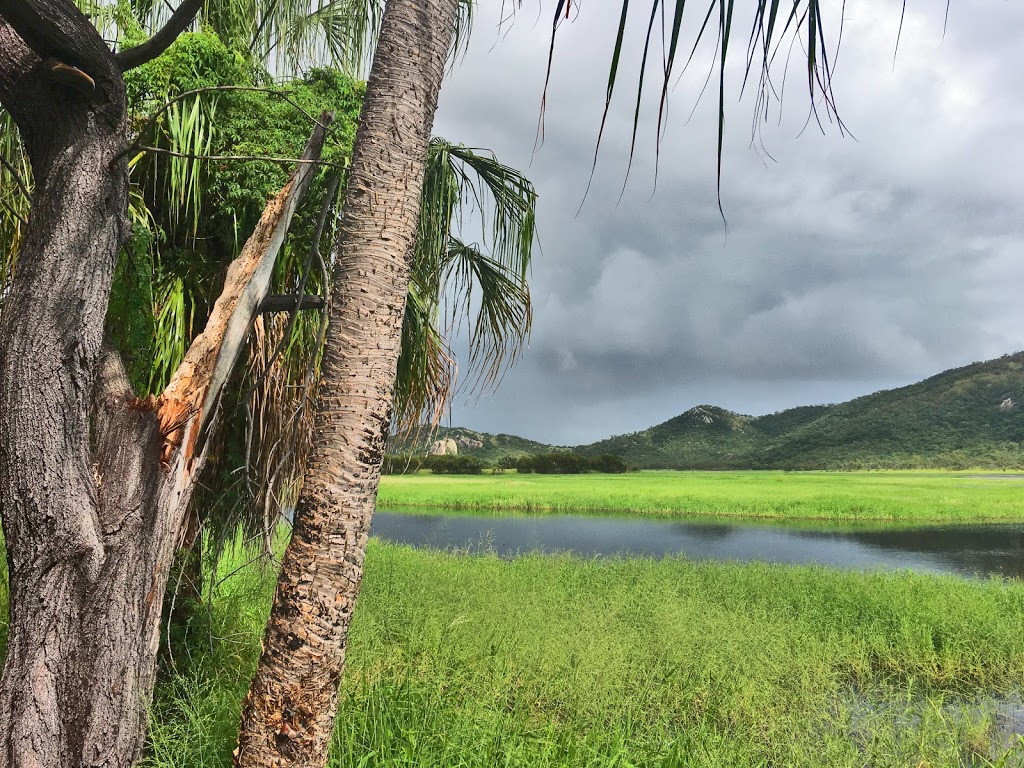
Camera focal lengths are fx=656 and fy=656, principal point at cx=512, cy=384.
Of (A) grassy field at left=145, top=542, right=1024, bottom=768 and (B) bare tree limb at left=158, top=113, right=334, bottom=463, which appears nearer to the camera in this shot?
(B) bare tree limb at left=158, top=113, right=334, bottom=463

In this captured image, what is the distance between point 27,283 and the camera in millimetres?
2963

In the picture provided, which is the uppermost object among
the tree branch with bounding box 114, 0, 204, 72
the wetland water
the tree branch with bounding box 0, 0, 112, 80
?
the tree branch with bounding box 114, 0, 204, 72

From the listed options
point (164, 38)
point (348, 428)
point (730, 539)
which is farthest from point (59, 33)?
point (730, 539)

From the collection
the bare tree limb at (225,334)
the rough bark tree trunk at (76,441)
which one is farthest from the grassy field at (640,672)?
the bare tree limb at (225,334)

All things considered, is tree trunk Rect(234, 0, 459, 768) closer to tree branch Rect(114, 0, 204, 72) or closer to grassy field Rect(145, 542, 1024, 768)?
grassy field Rect(145, 542, 1024, 768)

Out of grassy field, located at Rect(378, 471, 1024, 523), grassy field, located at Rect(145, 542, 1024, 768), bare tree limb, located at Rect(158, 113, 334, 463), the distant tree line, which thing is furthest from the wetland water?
the distant tree line

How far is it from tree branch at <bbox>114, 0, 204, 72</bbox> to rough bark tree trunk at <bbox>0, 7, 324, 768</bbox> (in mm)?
192

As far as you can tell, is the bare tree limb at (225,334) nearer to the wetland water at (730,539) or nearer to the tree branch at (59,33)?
the tree branch at (59,33)

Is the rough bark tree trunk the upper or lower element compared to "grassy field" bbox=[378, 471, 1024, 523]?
upper

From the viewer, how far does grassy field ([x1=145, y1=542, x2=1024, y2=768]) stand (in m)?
3.39

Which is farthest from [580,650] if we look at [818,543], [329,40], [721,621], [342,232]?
[818,543]

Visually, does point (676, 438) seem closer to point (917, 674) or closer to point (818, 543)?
point (818, 543)

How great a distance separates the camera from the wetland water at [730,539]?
1672 centimetres

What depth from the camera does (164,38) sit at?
10.9ft
